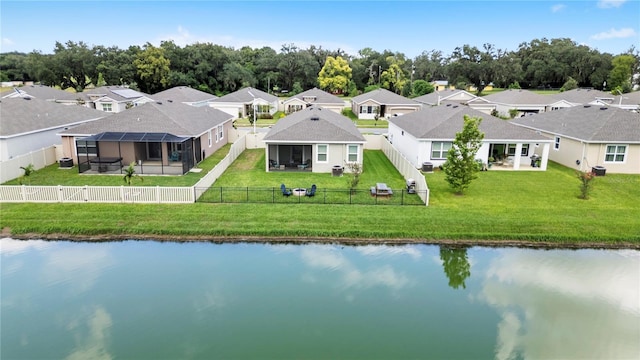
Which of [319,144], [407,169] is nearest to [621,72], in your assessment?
[407,169]

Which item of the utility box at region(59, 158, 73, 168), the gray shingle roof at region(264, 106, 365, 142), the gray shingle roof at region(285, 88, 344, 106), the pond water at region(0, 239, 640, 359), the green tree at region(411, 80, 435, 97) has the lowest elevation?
the pond water at region(0, 239, 640, 359)

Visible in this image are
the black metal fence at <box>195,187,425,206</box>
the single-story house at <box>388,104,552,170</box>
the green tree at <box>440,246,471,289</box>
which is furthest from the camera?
the single-story house at <box>388,104,552,170</box>

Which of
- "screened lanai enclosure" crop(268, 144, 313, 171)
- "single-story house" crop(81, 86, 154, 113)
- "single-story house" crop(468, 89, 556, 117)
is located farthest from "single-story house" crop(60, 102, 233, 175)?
"single-story house" crop(468, 89, 556, 117)

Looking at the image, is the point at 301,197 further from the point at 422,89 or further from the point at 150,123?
the point at 422,89

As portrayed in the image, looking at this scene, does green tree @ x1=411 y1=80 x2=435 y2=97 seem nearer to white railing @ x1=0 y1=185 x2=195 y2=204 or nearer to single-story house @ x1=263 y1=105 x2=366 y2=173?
single-story house @ x1=263 y1=105 x2=366 y2=173

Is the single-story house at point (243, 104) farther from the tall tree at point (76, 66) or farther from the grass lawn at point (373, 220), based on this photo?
Answer: the grass lawn at point (373, 220)

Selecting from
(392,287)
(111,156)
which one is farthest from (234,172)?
(392,287)
